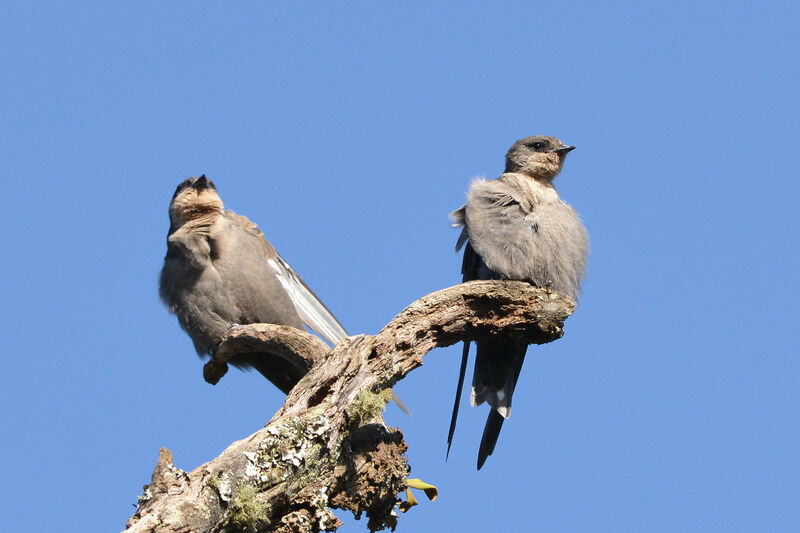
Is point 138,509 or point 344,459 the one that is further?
point 344,459

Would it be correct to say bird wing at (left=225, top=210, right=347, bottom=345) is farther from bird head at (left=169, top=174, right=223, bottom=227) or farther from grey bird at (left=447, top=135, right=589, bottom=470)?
grey bird at (left=447, top=135, right=589, bottom=470)

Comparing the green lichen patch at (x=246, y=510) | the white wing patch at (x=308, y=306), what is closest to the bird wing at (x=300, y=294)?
the white wing patch at (x=308, y=306)

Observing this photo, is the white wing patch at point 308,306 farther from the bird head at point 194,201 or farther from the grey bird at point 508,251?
the grey bird at point 508,251

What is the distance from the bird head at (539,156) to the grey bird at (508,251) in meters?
0.26

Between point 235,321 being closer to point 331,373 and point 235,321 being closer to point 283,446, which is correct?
point 331,373

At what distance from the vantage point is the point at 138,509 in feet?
15.2

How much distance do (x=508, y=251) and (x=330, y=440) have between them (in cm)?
268

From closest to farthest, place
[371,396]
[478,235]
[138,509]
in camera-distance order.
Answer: [138,509]
[371,396]
[478,235]

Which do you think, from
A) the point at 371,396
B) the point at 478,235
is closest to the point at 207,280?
the point at 478,235

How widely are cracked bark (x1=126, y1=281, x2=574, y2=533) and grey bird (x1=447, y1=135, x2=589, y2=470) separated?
0.63 m

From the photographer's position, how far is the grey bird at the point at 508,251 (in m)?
7.51

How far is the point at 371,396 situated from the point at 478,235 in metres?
2.45

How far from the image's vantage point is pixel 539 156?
859cm

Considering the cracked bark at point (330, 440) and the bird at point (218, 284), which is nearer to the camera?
the cracked bark at point (330, 440)
